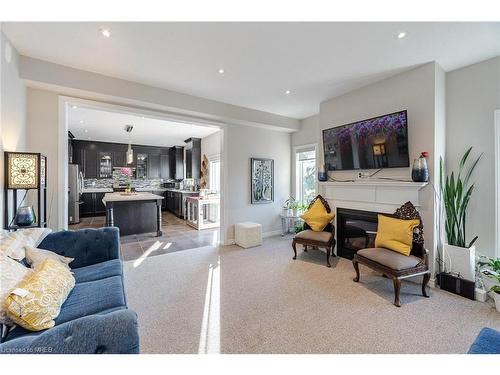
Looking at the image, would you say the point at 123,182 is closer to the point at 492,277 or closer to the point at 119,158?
the point at 119,158

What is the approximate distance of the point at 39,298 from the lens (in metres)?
1.34

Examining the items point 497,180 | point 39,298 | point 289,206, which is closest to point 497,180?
point 497,180

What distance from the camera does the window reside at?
5.25 metres

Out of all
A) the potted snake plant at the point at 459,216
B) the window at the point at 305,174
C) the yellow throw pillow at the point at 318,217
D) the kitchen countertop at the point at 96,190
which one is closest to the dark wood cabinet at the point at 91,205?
the kitchen countertop at the point at 96,190

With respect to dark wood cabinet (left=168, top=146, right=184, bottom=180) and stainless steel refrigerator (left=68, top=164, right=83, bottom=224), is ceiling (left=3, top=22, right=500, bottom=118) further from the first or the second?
dark wood cabinet (left=168, top=146, right=184, bottom=180)

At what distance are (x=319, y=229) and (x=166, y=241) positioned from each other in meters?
3.18

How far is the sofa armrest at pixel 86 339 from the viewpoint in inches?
36.4

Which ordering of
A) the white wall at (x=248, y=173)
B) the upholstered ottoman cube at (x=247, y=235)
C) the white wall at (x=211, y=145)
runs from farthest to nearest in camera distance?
the white wall at (x=211, y=145)
the white wall at (x=248, y=173)
the upholstered ottoman cube at (x=247, y=235)

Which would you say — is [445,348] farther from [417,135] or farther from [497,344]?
[417,135]

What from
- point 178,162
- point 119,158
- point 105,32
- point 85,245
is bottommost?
point 85,245

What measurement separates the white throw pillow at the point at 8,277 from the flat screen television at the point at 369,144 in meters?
3.84

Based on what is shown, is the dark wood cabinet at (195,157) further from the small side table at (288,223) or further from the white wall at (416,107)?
the white wall at (416,107)
